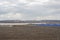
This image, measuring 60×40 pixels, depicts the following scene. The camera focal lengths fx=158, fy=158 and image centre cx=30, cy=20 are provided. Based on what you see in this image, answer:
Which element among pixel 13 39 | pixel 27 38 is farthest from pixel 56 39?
pixel 13 39

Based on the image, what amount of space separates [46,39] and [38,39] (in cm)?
72

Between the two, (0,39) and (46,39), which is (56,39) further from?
(0,39)

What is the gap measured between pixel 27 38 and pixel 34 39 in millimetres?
809

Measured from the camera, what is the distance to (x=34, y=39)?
557 inches

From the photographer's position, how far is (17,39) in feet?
46.4

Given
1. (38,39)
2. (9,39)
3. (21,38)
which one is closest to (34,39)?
(38,39)

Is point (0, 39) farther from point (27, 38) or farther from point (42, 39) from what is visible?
point (42, 39)

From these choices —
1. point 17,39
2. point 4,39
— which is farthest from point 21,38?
point 4,39

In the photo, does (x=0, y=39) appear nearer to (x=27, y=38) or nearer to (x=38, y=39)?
(x=27, y=38)

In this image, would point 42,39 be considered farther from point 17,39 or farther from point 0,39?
point 0,39

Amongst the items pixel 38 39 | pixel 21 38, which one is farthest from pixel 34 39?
pixel 21 38

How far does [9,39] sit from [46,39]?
3320 mm

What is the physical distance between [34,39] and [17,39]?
1.52 m

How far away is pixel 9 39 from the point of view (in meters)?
14.2
